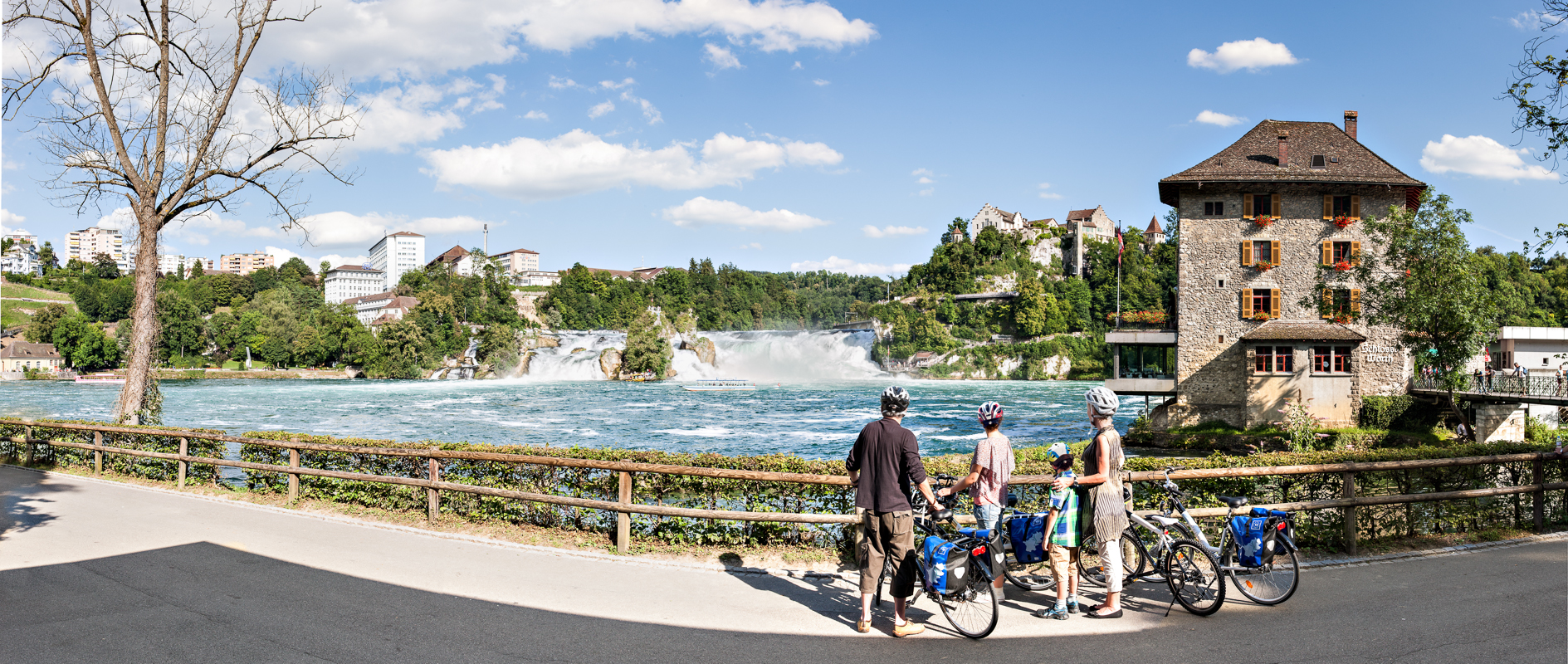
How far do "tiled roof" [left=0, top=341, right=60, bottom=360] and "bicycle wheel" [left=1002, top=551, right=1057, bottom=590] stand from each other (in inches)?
5481

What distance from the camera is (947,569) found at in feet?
18.9

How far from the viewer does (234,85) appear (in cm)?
1645

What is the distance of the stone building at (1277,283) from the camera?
36281 mm

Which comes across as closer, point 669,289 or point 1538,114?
point 1538,114

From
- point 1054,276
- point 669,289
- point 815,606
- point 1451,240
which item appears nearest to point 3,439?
point 815,606

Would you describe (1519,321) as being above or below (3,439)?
above

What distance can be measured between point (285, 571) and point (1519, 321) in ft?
353

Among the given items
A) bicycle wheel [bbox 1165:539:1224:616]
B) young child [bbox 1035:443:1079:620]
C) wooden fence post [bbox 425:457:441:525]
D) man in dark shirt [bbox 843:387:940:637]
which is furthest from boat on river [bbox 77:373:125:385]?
bicycle wheel [bbox 1165:539:1224:616]

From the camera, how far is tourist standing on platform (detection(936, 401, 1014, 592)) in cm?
611

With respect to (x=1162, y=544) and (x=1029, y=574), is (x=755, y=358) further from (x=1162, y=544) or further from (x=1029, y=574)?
(x=1162, y=544)

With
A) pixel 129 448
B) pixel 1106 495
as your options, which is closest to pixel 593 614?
pixel 1106 495

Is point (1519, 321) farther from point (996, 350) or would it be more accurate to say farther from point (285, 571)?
point (285, 571)

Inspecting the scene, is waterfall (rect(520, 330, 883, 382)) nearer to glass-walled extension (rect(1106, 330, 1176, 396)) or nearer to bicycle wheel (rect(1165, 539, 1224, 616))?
glass-walled extension (rect(1106, 330, 1176, 396))

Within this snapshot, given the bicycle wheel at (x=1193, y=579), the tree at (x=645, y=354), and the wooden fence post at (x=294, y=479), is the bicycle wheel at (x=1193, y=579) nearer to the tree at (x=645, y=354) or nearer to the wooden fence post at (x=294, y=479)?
the wooden fence post at (x=294, y=479)
